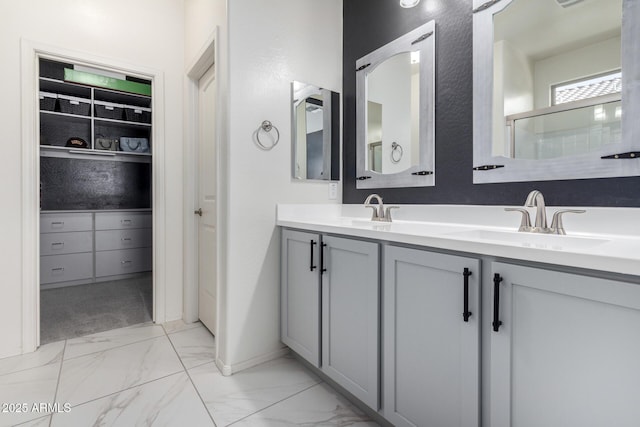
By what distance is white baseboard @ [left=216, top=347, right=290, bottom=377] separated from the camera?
182cm

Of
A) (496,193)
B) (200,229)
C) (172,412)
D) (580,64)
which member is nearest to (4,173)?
(200,229)

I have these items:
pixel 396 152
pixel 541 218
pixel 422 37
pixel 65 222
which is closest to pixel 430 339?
pixel 541 218

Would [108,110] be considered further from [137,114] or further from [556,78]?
[556,78]

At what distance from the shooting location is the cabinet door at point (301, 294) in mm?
1671

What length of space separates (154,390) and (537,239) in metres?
1.94


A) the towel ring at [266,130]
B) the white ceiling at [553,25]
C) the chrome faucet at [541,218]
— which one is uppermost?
the white ceiling at [553,25]

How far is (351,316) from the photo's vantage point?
144cm

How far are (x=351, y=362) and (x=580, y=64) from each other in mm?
1602

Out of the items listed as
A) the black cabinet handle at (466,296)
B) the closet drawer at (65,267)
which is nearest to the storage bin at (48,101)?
the closet drawer at (65,267)

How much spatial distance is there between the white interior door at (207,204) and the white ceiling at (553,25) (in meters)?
1.87

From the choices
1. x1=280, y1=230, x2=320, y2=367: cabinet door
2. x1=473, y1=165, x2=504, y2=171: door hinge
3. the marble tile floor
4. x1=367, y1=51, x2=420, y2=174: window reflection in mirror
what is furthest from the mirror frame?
the marble tile floor

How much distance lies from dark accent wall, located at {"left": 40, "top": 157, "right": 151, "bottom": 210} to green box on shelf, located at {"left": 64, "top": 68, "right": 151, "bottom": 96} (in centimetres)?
109

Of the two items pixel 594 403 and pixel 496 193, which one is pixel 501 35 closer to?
pixel 496 193

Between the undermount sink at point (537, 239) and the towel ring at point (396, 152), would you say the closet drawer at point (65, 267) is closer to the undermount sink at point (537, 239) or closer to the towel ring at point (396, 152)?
the towel ring at point (396, 152)
